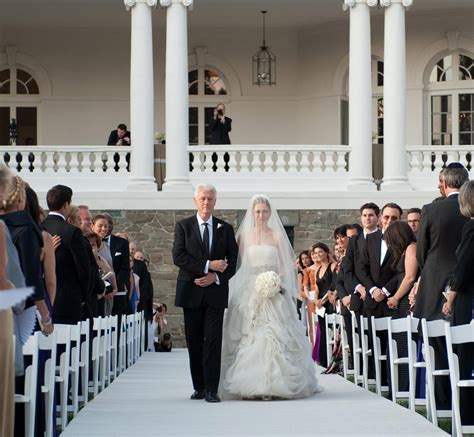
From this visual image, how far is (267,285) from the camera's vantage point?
44.4ft

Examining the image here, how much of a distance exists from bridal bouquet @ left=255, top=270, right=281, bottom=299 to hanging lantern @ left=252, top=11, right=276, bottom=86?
787 inches

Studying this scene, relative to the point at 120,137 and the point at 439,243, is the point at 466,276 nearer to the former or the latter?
the point at 439,243

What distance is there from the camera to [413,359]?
447 inches

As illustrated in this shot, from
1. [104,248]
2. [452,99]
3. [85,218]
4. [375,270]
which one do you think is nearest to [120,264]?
[104,248]

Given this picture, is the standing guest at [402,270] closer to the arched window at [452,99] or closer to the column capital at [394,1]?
the column capital at [394,1]

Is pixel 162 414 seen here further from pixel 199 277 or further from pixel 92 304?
pixel 92 304

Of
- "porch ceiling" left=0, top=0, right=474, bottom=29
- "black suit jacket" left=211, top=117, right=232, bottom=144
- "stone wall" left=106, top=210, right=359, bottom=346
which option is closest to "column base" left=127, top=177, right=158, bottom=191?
"stone wall" left=106, top=210, right=359, bottom=346

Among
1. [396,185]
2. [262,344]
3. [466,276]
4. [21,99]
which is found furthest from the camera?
[21,99]

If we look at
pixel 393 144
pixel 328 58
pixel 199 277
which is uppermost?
pixel 328 58

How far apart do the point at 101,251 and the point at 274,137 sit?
58.6ft

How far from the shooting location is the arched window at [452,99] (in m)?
32.4

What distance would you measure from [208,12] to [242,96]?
2.66m

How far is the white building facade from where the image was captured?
29078mm

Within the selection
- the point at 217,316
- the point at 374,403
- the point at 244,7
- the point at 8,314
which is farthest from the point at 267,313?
the point at 244,7
